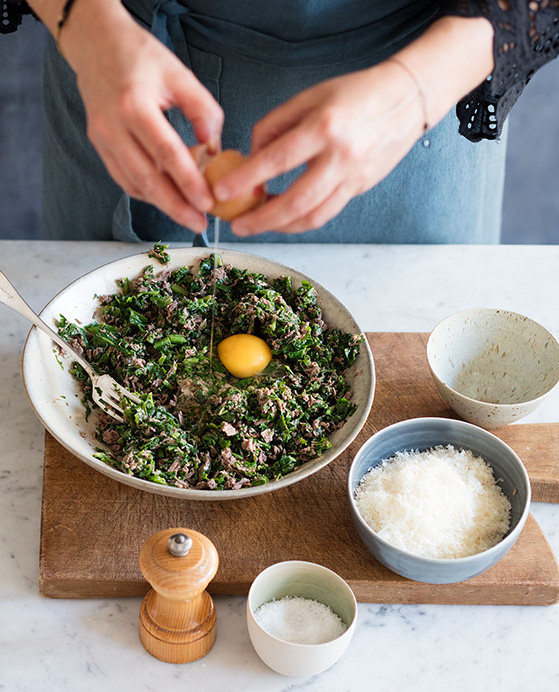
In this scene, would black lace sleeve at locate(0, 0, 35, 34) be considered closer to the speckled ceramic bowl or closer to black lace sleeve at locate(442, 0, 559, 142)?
black lace sleeve at locate(442, 0, 559, 142)

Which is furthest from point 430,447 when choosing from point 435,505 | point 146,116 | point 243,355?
point 146,116

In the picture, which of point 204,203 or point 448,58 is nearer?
point 204,203

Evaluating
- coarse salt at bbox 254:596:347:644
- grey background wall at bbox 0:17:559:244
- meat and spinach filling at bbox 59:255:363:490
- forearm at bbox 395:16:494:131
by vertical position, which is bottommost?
grey background wall at bbox 0:17:559:244

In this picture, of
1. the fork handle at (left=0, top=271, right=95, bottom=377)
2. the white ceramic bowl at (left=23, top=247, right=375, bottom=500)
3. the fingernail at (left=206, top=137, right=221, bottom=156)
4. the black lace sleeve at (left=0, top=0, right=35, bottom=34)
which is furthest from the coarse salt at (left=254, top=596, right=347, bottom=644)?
the black lace sleeve at (left=0, top=0, right=35, bottom=34)

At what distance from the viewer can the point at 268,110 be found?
2131 mm

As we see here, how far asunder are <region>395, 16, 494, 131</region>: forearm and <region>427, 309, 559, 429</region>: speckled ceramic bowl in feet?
2.11

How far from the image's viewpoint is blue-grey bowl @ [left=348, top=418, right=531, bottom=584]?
4.64 ft

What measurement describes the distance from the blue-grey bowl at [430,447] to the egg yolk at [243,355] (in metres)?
0.40

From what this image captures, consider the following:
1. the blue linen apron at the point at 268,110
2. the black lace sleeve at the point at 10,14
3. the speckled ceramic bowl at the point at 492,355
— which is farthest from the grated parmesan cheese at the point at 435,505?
the black lace sleeve at the point at 10,14

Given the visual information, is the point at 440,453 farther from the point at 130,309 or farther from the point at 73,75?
the point at 73,75

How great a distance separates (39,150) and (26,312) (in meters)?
→ 2.81

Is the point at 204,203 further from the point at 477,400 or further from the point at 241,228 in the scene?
the point at 477,400

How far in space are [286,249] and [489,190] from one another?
2.40ft

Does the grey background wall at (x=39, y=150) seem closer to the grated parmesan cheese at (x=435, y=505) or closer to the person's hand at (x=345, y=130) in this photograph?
the person's hand at (x=345, y=130)
